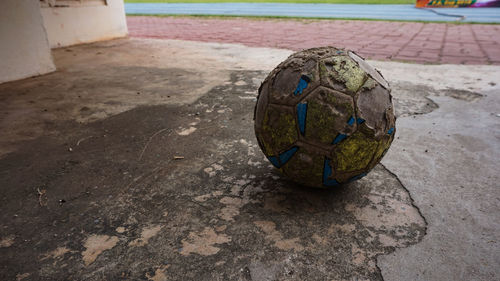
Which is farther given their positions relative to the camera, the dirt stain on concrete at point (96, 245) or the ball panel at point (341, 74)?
the ball panel at point (341, 74)

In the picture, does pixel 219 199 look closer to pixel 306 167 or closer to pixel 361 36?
pixel 306 167

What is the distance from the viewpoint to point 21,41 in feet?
14.8

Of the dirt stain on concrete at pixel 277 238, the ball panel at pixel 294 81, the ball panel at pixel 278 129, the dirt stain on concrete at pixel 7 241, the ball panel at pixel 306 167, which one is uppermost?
the ball panel at pixel 294 81

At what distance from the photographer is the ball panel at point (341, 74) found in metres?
1.77

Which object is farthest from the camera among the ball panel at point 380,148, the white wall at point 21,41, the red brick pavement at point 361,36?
the red brick pavement at point 361,36

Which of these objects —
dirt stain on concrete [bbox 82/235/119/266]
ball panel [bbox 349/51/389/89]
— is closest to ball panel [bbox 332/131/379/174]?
ball panel [bbox 349/51/389/89]

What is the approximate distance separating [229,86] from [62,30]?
469 centimetres

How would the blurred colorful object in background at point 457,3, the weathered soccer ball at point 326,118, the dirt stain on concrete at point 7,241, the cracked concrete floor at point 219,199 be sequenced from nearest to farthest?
1. the cracked concrete floor at point 219,199
2. the dirt stain on concrete at point 7,241
3. the weathered soccer ball at point 326,118
4. the blurred colorful object in background at point 457,3

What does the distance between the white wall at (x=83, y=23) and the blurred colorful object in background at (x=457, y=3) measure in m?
14.9

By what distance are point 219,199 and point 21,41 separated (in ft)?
13.8

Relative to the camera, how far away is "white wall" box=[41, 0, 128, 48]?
6598 mm

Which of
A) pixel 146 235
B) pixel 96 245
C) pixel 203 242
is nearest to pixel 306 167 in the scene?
pixel 203 242

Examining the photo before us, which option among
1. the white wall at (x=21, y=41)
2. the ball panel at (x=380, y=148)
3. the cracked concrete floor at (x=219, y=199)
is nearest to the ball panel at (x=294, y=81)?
the ball panel at (x=380, y=148)

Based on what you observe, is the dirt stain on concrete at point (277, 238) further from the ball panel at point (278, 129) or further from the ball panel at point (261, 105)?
the ball panel at point (261, 105)
